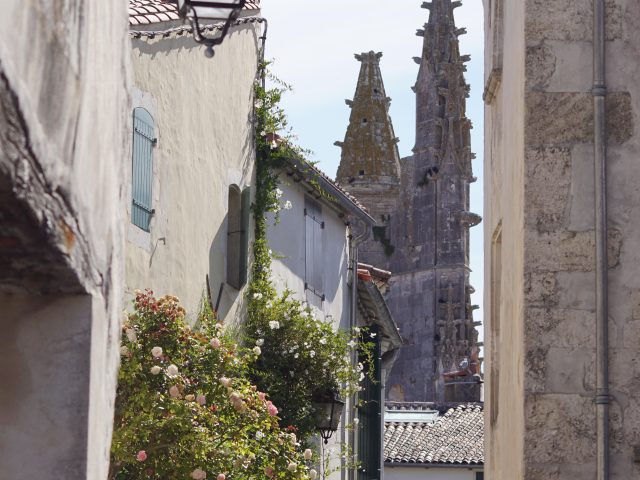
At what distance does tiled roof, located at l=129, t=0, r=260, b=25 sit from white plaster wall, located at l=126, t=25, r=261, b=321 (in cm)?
18

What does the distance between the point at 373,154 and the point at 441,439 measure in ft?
48.3

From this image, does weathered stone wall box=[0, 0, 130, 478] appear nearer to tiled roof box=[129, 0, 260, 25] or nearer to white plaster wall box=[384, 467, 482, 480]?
tiled roof box=[129, 0, 260, 25]

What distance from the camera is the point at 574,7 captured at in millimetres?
8844

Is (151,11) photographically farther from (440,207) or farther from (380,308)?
(440,207)

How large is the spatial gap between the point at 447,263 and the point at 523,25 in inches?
1659

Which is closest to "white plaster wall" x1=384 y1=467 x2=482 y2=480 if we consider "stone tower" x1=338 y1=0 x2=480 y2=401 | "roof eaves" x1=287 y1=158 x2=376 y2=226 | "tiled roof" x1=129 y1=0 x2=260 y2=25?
"roof eaves" x1=287 y1=158 x2=376 y2=226

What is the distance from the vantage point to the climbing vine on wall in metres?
16.6

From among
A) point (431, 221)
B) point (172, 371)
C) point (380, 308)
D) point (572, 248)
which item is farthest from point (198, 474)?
point (431, 221)

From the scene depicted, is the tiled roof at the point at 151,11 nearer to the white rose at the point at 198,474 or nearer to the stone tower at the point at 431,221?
the white rose at the point at 198,474

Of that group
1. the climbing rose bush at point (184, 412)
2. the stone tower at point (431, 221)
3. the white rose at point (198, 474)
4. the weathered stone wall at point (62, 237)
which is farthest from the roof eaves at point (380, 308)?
the stone tower at point (431, 221)

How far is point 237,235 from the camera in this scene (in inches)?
654

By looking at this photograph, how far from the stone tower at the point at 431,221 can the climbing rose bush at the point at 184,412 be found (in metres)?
36.4

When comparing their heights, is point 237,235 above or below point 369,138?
below

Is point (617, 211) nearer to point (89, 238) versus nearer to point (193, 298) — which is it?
point (89, 238)
